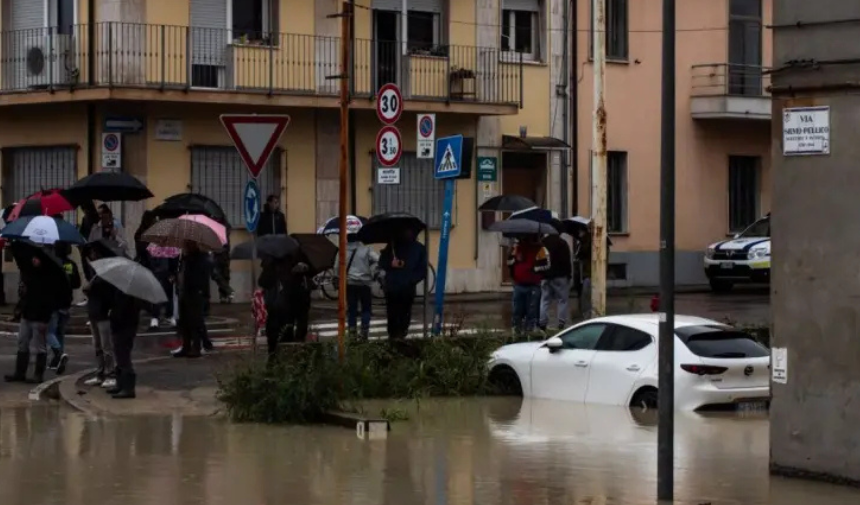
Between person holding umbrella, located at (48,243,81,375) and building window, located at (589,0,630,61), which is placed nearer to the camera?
person holding umbrella, located at (48,243,81,375)

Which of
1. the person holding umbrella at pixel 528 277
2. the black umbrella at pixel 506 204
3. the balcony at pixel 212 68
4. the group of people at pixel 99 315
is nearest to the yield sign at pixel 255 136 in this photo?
the group of people at pixel 99 315

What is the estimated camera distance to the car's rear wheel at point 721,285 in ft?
117

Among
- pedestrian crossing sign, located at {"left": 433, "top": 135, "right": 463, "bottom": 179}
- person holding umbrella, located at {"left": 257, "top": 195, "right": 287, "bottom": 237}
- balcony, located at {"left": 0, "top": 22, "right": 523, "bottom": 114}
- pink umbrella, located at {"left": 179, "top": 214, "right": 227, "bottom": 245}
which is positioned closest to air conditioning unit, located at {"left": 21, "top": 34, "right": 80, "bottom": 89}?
balcony, located at {"left": 0, "top": 22, "right": 523, "bottom": 114}

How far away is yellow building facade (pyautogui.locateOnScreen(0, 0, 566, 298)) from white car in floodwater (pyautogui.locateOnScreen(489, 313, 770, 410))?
43.9ft

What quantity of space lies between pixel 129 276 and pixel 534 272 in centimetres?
827

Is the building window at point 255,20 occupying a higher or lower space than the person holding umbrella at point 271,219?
higher

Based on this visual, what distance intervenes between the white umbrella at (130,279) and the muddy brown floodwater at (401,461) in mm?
1399

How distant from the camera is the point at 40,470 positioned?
13.4m

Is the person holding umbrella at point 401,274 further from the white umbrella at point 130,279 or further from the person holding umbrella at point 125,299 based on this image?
the white umbrella at point 130,279

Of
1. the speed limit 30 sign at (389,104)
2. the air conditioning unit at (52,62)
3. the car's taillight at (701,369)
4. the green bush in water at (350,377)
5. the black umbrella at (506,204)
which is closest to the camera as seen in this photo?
the green bush in water at (350,377)

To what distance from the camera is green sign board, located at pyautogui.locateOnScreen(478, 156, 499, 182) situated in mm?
35188

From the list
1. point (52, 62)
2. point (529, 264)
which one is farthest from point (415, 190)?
point (529, 264)

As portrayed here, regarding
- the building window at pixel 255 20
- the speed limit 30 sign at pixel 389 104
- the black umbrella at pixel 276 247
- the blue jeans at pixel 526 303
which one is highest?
the building window at pixel 255 20

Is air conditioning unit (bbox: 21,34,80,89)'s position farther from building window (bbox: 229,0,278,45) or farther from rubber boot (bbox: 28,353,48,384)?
rubber boot (bbox: 28,353,48,384)
